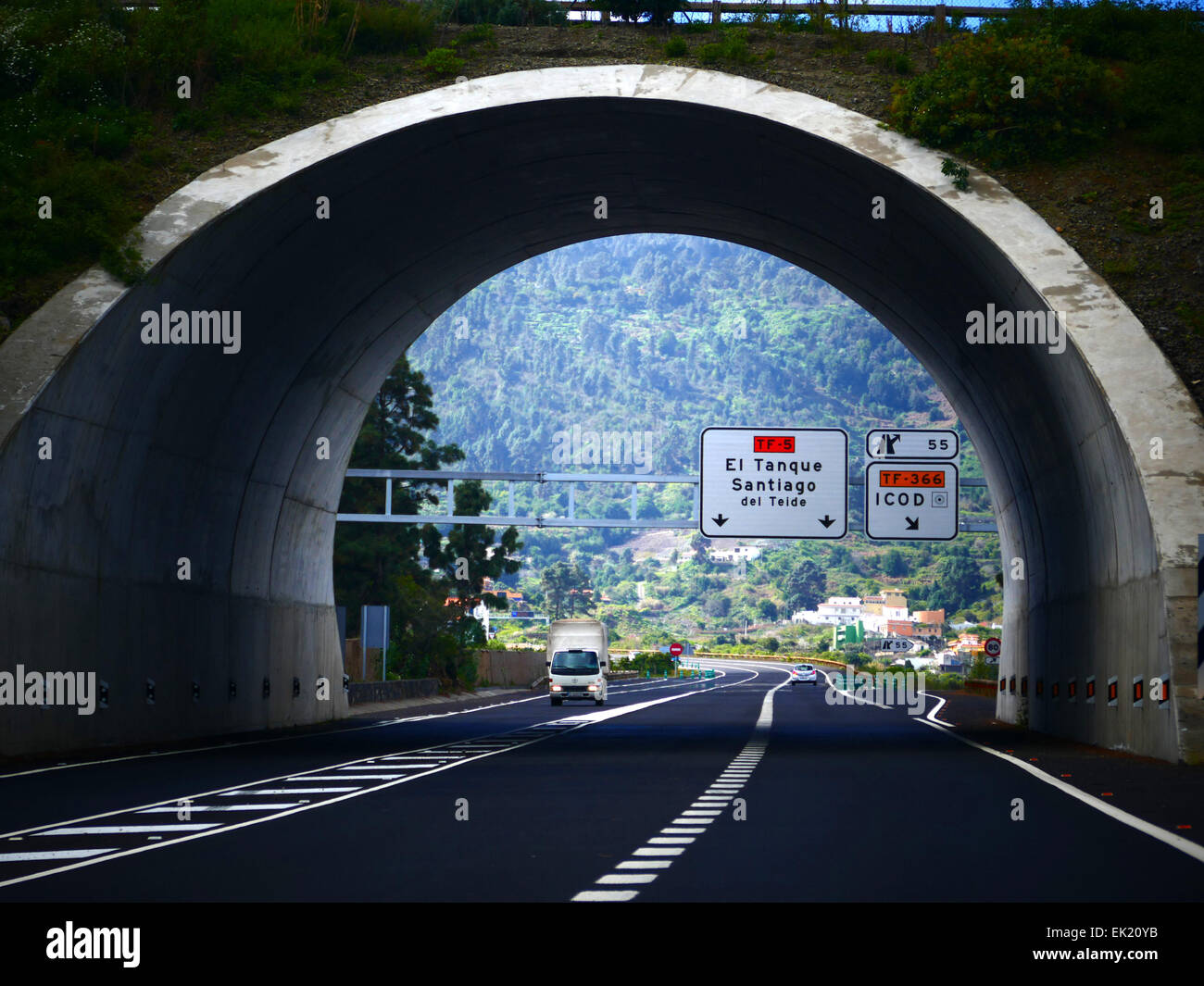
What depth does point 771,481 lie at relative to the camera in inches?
1403

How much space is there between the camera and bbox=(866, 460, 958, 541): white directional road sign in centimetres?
3459

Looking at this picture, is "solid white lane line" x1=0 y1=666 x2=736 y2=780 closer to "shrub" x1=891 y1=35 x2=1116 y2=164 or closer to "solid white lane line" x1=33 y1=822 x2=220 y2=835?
"solid white lane line" x1=33 y1=822 x2=220 y2=835

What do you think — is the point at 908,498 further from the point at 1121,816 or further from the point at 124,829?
the point at 124,829

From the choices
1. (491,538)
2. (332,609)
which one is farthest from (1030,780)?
(491,538)

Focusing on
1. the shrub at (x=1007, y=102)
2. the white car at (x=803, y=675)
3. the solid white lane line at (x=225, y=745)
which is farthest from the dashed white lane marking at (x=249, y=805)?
the white car at (x=803, y=675)

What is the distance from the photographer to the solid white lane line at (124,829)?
506 inches

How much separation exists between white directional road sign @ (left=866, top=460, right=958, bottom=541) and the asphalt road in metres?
10.2

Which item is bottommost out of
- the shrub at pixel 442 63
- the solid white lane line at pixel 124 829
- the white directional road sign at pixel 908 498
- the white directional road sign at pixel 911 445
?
the solid white lane line at pixel 124 829

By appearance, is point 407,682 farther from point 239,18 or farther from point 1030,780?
point 1030,780

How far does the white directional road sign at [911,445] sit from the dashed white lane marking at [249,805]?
1031 centimetres

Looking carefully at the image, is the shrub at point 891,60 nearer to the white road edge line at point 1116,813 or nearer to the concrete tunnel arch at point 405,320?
the concrete tunnel arch at point 405,320

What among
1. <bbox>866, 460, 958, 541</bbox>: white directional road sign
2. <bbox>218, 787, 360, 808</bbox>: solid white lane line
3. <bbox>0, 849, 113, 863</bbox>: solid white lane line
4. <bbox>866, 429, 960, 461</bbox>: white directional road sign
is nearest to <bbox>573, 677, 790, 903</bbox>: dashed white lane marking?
<bbox>0, 849, 113, 863</bbox>: solid white lane line

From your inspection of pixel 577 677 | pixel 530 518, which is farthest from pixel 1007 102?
pixel 530 518
